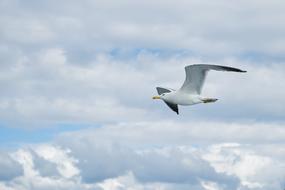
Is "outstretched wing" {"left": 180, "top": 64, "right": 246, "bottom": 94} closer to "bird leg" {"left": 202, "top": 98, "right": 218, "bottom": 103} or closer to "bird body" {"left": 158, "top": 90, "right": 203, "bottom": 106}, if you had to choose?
"bird body" {"left": 158, "top": 90, "right": 203, "bottom": 106}

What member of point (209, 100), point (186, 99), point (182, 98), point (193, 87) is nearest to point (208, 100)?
point (209, 100)

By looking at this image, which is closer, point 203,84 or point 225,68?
point 225,68

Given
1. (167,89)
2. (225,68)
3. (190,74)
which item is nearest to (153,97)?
(167,89)

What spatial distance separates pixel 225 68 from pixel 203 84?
770 cm

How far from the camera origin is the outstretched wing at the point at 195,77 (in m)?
63.2

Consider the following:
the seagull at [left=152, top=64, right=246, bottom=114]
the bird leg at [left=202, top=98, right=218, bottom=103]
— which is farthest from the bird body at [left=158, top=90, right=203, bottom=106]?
the bird leg at [left=202, top=98, right=218, bottom=103]

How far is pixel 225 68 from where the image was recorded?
5788 centimetres

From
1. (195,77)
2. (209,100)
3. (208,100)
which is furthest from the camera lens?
(195,77)

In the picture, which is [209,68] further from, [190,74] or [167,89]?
[167,89]

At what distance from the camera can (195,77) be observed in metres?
65.0

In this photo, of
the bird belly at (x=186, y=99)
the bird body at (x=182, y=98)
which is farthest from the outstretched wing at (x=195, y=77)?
the bird belly at (x=186, y=99)

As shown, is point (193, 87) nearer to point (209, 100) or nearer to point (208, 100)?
point (208, 100)

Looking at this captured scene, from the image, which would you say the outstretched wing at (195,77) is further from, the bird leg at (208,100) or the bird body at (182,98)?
the bird leg at (208,100)

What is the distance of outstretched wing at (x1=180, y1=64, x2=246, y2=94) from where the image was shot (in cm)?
6316
